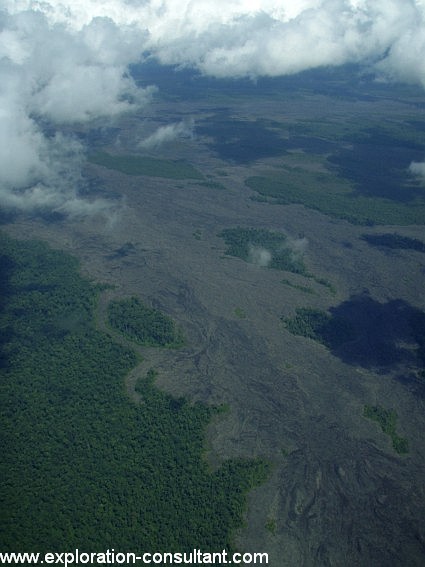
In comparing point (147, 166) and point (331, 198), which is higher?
point (147, 166)

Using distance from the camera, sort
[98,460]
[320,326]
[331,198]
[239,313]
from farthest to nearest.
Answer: [331,198], [239,313], [320,326], [98,460]

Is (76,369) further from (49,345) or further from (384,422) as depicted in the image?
(384,422)

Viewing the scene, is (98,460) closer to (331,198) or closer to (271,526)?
(271,526)

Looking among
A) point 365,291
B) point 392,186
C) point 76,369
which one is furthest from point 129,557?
point 392,186

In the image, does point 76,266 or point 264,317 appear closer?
point 264,317

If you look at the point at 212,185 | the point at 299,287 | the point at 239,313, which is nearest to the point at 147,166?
the point at 212,185

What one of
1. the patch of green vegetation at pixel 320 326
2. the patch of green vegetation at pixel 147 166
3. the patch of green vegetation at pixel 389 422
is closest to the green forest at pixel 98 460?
the patch of green vegetation at pixel 389 422

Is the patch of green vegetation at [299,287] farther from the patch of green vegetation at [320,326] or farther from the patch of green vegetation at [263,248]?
the patch of green vegetation at [320,326]
